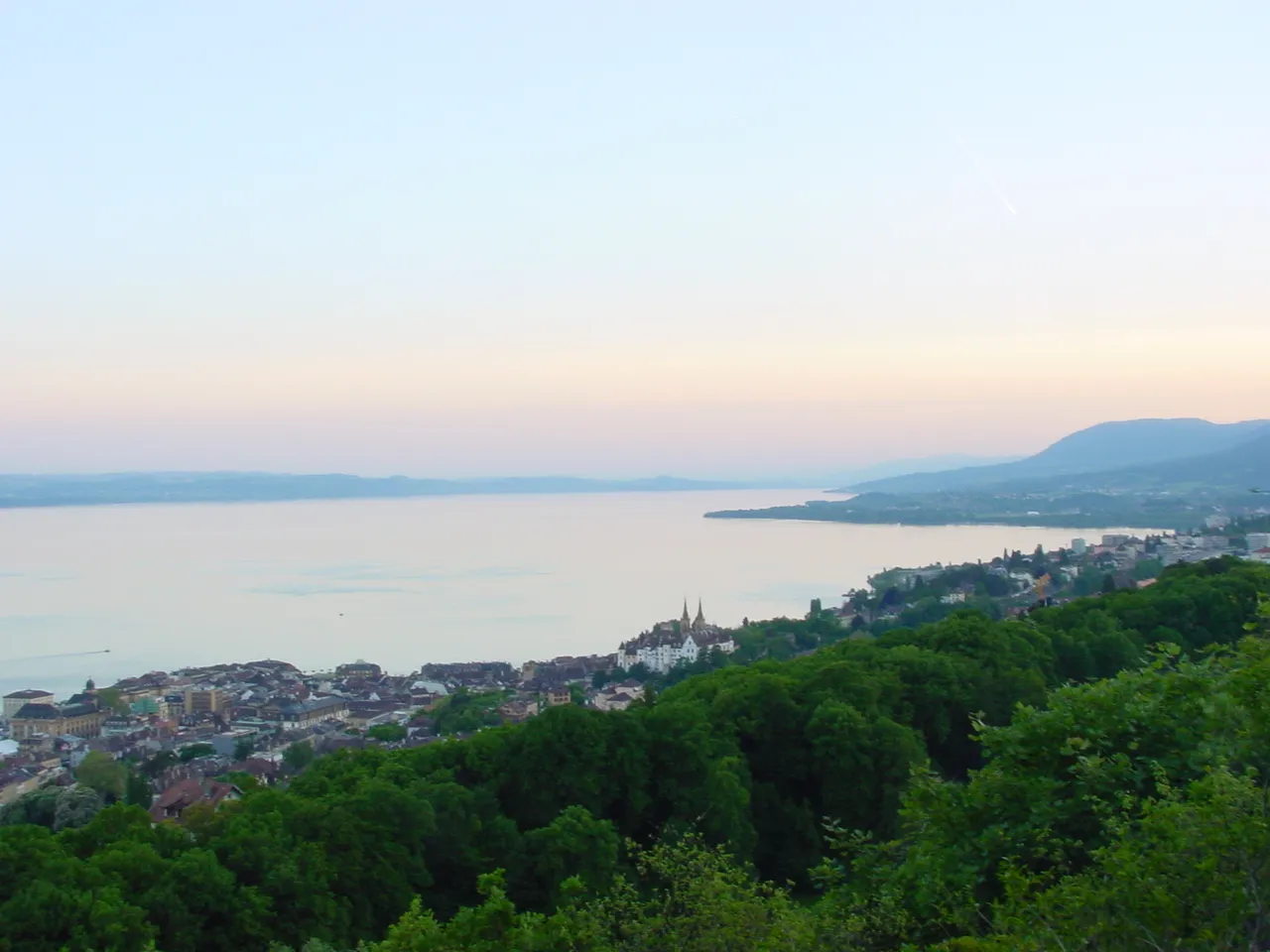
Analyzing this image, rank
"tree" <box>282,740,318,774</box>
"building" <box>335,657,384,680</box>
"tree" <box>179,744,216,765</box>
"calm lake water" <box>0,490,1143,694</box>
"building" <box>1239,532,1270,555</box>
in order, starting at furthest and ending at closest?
"building" <box>1239,532,1270,555</box> → "calm lake water" <box>0,490,1143,694</box> → "building" <box>335,657,384,680</box> → "tree" <box>179,744,216,765</box> → "tree" <box>282,740,318,774</box>

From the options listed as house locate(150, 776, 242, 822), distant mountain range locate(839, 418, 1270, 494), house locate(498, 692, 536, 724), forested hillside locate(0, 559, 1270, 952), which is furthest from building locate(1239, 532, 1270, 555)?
distant mountain range locate(839, 418, 1270, 494)

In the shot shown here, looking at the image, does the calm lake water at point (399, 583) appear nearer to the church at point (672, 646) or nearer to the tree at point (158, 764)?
the church at point (672, 646)

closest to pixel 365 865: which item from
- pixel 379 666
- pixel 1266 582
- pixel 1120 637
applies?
pixel 1120 637

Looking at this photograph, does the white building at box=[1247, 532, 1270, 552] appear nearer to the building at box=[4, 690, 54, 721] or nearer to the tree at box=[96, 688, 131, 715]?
the tree at box=[96, 688, 131, 715]

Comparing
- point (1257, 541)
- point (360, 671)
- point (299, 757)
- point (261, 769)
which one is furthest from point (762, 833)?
point (1257, 541)

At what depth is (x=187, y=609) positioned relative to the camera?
52.3m

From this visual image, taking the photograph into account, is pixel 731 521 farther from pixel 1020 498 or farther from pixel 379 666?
pixel 379 666

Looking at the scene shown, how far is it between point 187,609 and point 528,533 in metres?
46.1

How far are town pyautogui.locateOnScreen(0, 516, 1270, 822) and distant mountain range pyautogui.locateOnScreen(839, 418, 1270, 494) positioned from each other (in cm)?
9069

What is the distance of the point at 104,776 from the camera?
18828mm

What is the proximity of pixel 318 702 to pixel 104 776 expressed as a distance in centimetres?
1133

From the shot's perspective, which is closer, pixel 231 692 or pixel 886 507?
pixel 231 692

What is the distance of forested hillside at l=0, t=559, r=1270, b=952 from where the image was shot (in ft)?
14.5

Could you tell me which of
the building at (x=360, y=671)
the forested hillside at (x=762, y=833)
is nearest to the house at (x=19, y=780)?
the forested hillside at (x=762, y=833)
